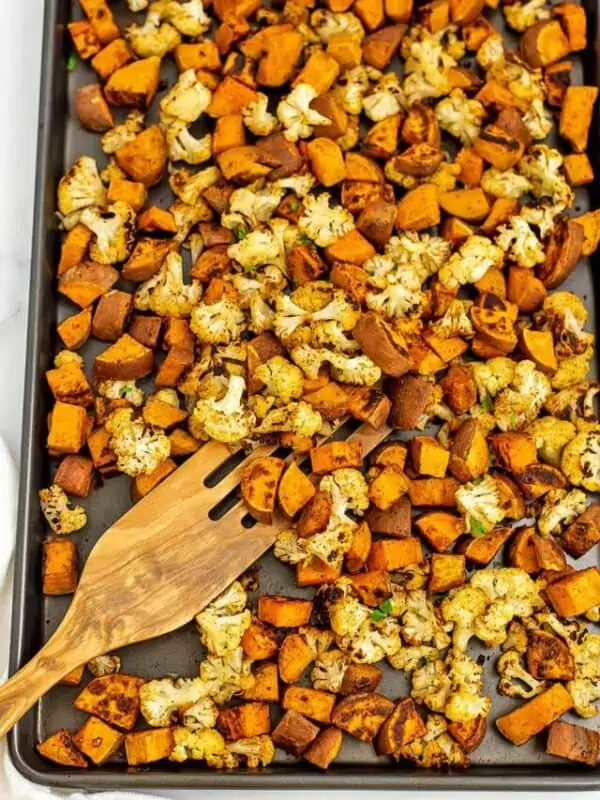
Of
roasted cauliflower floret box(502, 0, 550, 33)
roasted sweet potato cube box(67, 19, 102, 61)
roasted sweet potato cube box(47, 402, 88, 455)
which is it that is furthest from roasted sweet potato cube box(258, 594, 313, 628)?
roasted cauliflower floret box(502, 0, 550, 33)

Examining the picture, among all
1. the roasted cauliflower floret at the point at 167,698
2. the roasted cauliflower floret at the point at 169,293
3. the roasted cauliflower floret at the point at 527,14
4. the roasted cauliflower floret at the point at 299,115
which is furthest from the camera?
the roasted cauliflower floret at the point at 527,14

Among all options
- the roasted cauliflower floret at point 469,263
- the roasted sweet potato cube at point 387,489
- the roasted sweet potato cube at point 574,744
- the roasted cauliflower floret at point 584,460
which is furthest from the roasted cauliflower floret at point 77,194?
the roasted sweet potato cube at point 574,744

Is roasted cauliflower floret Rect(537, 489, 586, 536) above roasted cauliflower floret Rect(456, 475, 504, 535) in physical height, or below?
below

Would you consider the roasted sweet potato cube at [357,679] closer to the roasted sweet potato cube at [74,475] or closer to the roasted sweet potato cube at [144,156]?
the roasted sweet potato cube at [74,475]

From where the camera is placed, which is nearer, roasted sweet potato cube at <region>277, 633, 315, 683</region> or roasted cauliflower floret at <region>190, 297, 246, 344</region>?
roasted sweet potato cube at <region>277, 633, 315, 683</region>

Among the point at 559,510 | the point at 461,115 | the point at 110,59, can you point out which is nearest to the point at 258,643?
the point at 559,510

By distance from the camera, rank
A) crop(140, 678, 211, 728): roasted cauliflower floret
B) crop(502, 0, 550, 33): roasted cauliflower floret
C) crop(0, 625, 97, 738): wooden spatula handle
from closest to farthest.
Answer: crop(0, 625, 97, 738): wooden spatula handle → crop(140, 678, 211, 728): roasted cauliflower floret → crop(502, 0, 550, 33): roasted cauliflower floret

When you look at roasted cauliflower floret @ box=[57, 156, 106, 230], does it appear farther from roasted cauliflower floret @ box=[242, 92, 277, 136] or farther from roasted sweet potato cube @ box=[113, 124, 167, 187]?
roasted cauliflower floret @ box=[242, 92, 277, 136]

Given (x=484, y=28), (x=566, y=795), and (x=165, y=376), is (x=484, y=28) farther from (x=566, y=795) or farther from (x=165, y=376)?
(x=566, y=795)
